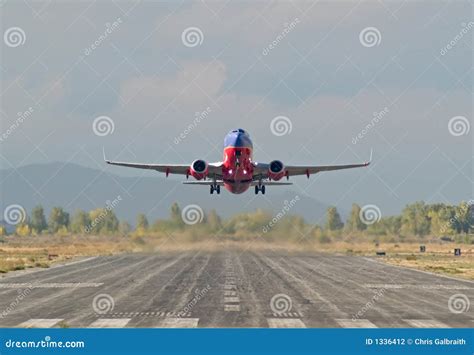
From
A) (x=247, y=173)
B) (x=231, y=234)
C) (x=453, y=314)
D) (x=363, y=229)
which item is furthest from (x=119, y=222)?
(x=453, y=314)

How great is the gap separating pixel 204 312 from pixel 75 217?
408 ft

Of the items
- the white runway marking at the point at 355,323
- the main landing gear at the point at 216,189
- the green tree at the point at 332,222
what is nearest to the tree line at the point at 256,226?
the green tree at the point at 332,222

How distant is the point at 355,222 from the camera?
5595 inches

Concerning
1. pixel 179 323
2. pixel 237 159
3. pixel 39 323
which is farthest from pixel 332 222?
pixel 39 323

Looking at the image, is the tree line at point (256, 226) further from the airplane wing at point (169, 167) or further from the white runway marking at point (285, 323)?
the white runway marking at point (285, 323)

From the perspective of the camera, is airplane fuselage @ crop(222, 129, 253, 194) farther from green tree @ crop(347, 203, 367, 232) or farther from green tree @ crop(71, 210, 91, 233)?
green tree @ crop(71, 210, 91, 233)

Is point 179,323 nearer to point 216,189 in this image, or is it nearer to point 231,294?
point 231,294

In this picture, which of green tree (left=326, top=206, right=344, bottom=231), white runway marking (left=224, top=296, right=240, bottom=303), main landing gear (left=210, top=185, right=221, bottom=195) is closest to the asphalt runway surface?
white runway marking (left=224, top=296, right=240, bottom=303)

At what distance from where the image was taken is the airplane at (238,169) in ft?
196

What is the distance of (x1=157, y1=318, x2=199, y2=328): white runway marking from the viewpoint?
115 ft

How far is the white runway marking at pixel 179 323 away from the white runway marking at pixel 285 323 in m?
3.72

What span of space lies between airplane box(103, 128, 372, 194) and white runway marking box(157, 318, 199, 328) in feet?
78.0

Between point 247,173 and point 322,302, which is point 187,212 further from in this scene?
point 322,302

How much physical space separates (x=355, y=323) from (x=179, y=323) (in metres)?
8.72
